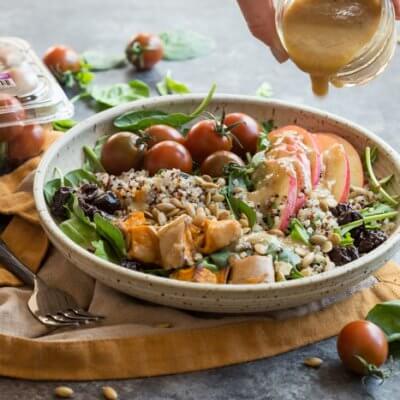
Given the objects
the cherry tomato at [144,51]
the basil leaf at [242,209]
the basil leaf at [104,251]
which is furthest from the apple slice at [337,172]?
the cherry tomato at [144,51]

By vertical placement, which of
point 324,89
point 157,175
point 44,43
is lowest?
point 44,43

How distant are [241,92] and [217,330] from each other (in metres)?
1.39

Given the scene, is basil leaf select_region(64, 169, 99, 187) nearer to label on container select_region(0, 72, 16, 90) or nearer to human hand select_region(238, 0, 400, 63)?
label on container select_region(0, 72, 16, 90)

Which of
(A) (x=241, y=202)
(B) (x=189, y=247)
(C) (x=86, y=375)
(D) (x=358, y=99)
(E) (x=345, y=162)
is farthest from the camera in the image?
(D) (x=358, y=99)

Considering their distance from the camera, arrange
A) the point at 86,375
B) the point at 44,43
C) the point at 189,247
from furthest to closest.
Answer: the point at 44,43, the point at 189,247, the point at 86,375

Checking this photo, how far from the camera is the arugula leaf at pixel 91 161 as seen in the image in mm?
2283

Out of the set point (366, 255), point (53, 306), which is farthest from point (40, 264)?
point (366, 255)

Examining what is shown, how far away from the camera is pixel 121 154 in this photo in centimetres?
222

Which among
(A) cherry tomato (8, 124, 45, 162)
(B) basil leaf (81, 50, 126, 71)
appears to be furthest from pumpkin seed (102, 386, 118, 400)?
(B) basil leaf (81, 50, 126, 71)

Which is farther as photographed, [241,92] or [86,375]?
[241,92]

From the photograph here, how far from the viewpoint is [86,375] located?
1.76 meters

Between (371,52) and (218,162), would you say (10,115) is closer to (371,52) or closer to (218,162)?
(218,162)

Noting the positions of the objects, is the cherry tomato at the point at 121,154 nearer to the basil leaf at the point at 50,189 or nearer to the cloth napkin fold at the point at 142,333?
the basil leaf at the point at 50,189

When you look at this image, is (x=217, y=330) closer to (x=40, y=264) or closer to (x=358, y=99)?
(x=40, y=264)
